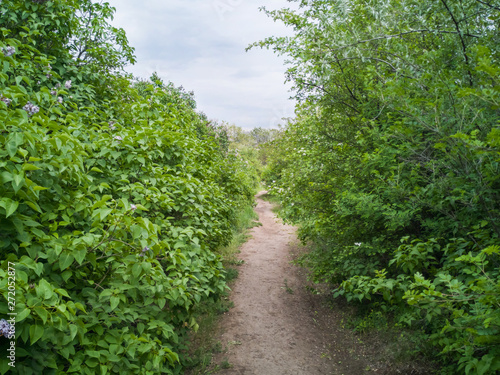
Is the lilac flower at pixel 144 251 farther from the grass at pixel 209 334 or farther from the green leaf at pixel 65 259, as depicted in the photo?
the grass at pixel 209 334

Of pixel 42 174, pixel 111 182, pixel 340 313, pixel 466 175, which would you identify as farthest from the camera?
pixel 340 313

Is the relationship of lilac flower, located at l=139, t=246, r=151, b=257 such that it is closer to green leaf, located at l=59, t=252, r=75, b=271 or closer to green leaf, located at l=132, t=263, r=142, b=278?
green leaf, located at l=132, t=263, r=142, b=278

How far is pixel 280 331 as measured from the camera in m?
5.08

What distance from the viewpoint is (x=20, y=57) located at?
142 inches

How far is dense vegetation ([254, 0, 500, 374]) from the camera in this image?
2.27 metres

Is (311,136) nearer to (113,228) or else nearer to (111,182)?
(111,182)

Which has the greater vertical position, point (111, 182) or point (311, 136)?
point (311, 136)

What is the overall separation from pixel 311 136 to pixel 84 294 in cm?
480

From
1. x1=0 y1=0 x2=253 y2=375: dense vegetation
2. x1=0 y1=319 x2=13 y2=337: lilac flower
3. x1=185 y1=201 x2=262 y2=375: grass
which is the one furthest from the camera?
x1=185 y1=201 x2=262 y2=375: grass

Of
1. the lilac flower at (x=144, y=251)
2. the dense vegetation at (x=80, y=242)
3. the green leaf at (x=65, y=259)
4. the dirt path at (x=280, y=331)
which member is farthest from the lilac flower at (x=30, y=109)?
the dirt path at (x=280, y=331)

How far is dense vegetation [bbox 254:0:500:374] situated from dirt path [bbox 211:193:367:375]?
90 cm

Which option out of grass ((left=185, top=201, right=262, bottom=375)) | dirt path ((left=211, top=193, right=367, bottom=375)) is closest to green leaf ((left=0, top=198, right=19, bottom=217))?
grass ((left=185, top=201, right=262, bottom=375))

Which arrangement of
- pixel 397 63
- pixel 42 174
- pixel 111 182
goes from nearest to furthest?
pixel 42 174
pixel 111 182
pixel 397 63

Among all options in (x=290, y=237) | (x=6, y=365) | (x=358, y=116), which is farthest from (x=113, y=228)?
(x=290, y=237)
